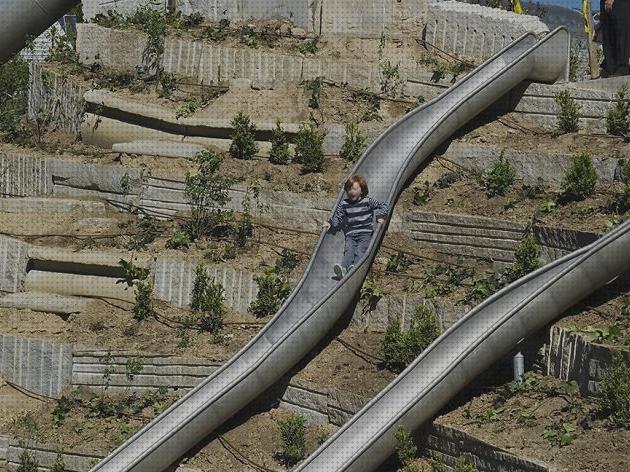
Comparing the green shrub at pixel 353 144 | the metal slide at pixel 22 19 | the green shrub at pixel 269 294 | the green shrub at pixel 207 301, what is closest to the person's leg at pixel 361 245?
the green shrub at pixel 269 294

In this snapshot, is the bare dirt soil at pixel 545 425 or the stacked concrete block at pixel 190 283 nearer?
the bare dirt soil at pixel 545 425

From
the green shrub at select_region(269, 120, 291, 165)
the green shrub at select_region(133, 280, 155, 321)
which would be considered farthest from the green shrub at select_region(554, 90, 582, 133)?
the green shrub at select_region(133, 280, 155, 321)

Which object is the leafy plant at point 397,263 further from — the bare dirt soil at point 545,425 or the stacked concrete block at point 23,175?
the stacked concrete block at point 23,175

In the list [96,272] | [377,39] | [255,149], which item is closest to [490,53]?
[377,39]

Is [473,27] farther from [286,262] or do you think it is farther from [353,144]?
[286,262]

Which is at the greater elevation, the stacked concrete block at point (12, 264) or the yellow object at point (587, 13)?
the yellow object at point (587, 13)

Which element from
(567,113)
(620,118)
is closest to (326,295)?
(567,113)

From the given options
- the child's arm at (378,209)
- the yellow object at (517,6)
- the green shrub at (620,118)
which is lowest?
the child's arm at (378,209)
